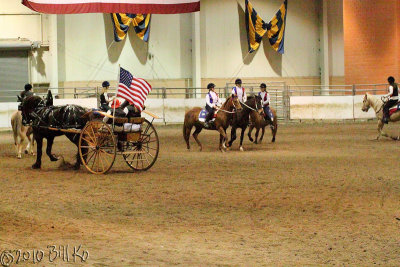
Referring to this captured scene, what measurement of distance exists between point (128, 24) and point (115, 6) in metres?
4.17

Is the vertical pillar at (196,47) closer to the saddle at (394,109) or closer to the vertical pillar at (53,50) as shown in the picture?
the vertical pillar at (53,50)

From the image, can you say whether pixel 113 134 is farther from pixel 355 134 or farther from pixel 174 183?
pixel 355 134

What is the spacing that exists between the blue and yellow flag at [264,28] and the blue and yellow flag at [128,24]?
555cm

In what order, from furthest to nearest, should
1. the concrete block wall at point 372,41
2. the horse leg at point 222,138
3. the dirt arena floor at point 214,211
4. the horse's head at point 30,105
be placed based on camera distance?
the concrete block wall at point 372,41 < the horse leg at point 222,138 < the horse's head at point 30,105 < the dirt arena floor at point 214,211

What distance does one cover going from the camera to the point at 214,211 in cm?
1128

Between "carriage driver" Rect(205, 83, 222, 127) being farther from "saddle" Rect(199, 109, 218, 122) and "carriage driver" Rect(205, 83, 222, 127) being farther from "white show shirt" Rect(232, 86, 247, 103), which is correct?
"white show shirt" Rect(232, 86, 247, 103)

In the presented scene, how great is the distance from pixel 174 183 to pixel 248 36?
27976 mm

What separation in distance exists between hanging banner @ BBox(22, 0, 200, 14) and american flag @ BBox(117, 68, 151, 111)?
19.7 m

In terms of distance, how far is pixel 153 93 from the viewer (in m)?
38.9

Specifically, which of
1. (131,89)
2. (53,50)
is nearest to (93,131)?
(131,89)

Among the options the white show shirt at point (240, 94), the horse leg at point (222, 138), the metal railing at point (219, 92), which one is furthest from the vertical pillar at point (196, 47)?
the horse leg at point (222, 138)

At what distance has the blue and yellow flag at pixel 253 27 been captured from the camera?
136 ft

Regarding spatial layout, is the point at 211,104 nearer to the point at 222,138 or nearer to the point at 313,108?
the point at 222,138

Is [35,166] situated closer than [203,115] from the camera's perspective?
Yes
